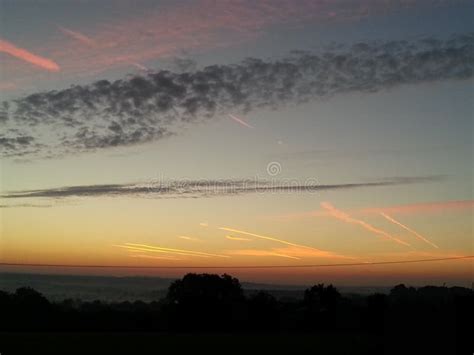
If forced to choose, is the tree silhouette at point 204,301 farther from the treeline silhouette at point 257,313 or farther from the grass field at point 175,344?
the grass field at point 175,344

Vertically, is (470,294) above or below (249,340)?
above

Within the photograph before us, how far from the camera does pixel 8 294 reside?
37000 mm

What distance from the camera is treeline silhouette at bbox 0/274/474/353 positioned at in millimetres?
21125

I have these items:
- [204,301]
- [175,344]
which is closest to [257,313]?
[204,301]

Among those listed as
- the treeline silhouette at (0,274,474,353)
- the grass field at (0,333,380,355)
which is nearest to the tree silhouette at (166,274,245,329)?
the treeline silhouette at (0,274,474,353)

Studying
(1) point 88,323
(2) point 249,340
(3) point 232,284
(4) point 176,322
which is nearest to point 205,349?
(2) point 249,340

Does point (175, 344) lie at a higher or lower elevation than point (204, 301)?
lower

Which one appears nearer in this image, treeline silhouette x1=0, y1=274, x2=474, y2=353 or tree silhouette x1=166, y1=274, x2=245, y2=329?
treeline silhouette x1=0, y1=274, x2=474, y2=353

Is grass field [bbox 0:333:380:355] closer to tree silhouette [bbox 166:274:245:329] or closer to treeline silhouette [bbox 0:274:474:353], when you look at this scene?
treeline silhouette [bbox 0:274:474:353]

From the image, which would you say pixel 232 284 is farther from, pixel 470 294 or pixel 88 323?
pixel 470 294

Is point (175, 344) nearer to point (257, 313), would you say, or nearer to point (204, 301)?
point (257, 313)

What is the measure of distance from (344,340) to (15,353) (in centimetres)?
1341

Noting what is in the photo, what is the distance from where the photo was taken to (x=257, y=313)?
35969 millimetres

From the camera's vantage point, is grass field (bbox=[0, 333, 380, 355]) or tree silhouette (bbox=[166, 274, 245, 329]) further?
tree silhouette (bbox=[166, 274, 245, 329])
